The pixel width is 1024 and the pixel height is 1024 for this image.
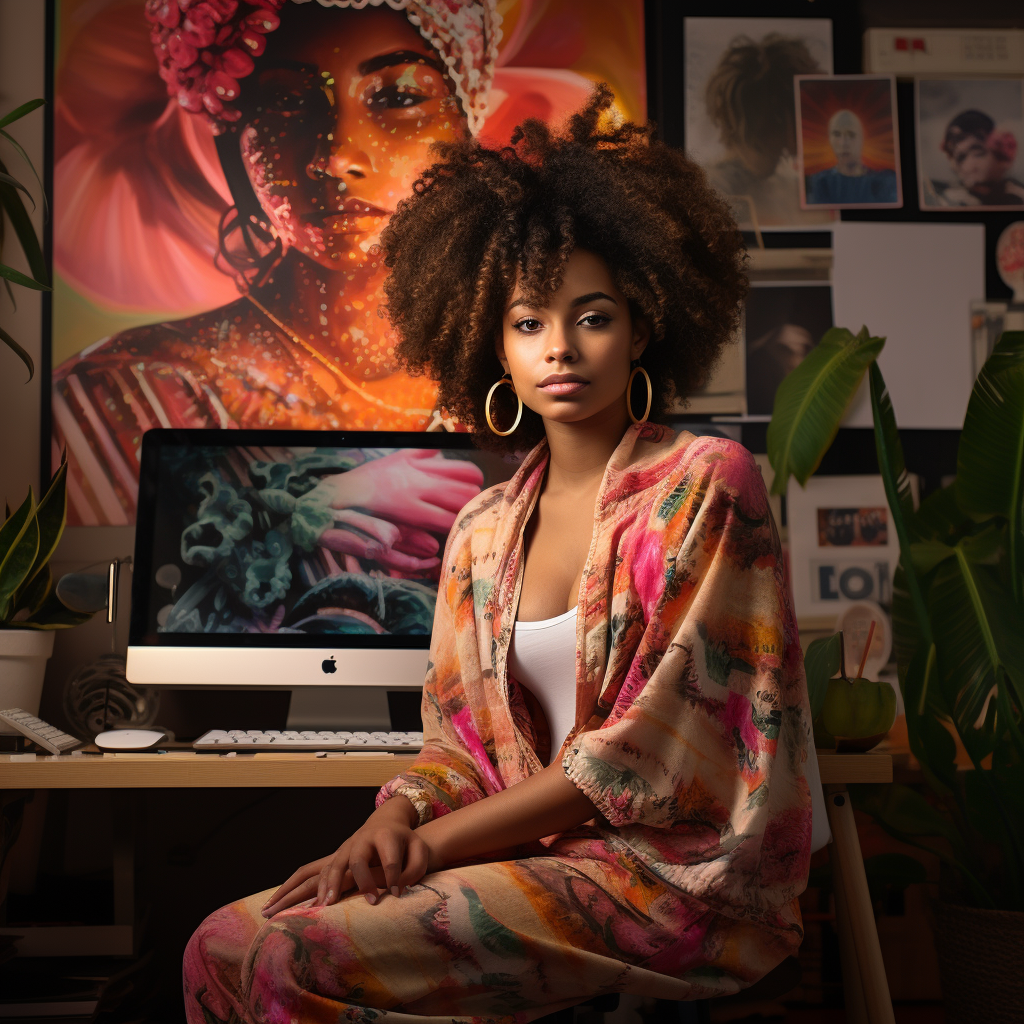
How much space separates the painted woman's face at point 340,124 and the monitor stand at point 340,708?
93cm

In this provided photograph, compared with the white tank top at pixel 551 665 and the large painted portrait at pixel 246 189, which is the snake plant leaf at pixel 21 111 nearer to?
the large painted portrait at pixel 246 189

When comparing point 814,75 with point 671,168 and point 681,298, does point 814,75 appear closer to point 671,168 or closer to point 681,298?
point 671,168

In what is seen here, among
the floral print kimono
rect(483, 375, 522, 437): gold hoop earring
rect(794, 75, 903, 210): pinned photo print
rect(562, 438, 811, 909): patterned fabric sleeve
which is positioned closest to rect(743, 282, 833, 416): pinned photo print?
rect(794, 75, 903, 210): pinned photo print

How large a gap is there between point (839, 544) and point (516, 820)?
1.33 metres

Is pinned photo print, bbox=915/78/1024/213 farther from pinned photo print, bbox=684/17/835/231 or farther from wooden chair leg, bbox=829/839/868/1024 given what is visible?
wooden chair leg, bbox=829/839/868/1024

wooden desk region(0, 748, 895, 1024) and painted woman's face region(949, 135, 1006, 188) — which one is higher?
painted woman's face region(949, 135, 1006, 188)

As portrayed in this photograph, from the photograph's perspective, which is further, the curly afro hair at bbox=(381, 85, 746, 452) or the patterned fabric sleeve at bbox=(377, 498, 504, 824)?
the curly afro hair at bbox=(381, 85, 746, 452)

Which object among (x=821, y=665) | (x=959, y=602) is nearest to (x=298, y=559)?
(x=821, y=665)

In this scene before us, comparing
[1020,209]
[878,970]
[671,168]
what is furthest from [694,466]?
[1020,209]

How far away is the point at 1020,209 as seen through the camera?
2113 mm

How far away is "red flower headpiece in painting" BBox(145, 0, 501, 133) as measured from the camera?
2.01m

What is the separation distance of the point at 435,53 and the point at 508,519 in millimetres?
1278

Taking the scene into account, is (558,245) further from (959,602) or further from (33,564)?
(33,564)

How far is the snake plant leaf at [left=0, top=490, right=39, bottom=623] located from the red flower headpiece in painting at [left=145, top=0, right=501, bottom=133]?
963 mm
